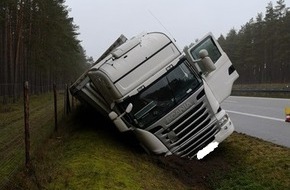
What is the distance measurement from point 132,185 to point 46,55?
3998 cm

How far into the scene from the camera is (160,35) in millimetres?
10344

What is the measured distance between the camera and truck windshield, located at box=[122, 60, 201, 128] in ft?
30.9

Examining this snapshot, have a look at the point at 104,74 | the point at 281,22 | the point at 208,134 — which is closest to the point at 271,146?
the point at 208,134

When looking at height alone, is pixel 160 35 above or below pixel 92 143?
above

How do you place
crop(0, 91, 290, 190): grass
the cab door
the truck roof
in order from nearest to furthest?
crop(0, 91, 290, 190): grass, the truck roof, the cab door

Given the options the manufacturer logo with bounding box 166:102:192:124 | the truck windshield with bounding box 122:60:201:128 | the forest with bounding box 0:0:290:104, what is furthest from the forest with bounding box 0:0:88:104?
the manufacturer logo with bounding box 166:102:192:124

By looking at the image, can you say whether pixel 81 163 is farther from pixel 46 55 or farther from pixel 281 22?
pixel 281 22

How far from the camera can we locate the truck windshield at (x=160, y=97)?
9.43 m

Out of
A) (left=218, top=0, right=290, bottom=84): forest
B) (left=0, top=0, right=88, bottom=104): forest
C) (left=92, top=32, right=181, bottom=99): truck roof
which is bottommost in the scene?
(left=218, top=0, right=290, bottom=84): forest

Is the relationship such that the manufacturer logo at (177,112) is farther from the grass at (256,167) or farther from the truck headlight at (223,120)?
the grass at (256,167)

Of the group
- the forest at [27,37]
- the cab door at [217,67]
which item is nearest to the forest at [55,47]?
the forest at [27,37]

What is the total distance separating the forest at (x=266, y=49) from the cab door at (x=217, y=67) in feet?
213

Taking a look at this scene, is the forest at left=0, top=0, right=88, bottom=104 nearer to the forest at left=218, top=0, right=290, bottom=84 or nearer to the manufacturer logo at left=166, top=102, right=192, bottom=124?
the manufacturer logo at left=166, top=102, right=192, bottom=124

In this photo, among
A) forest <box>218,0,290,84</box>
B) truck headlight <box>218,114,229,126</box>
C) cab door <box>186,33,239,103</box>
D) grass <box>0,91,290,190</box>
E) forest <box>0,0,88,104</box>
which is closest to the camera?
grass <box>0,91,290,190</box>
